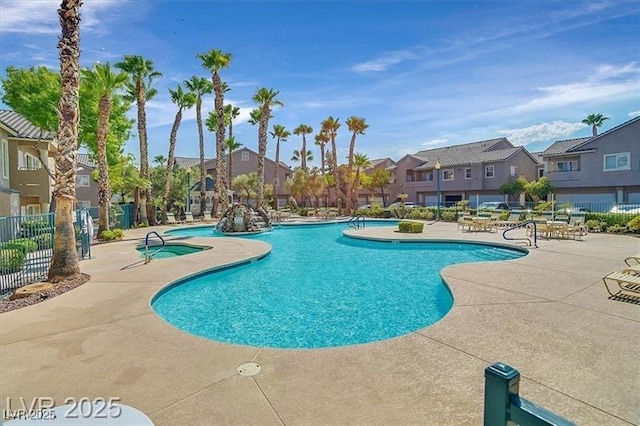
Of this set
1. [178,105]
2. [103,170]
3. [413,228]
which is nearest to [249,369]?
[413,228]

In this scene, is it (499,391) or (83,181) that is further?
(83,181)

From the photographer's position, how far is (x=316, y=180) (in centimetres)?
4166

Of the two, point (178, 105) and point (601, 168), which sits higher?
point (178, 105)

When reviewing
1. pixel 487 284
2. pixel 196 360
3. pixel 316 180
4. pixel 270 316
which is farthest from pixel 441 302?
pixel 316 180

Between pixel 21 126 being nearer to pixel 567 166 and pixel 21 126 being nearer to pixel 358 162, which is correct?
pixel 358 162

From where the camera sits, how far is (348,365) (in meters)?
4.09

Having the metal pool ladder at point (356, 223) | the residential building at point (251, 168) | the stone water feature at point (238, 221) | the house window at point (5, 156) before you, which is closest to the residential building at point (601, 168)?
the metal pool ladder at point (356, 223)

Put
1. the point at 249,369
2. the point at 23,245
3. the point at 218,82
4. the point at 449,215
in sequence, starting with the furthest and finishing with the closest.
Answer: the point at 218,82
the point at 449,215
the point at 23,245
the point at 249,369

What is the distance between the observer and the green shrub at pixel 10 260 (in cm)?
848

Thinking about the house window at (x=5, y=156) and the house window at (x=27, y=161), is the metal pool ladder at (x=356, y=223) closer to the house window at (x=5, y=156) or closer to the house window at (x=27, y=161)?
the house window at (x=5, y=156)

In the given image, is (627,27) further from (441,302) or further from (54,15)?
(54,15)

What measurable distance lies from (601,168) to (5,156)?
41.2 meters

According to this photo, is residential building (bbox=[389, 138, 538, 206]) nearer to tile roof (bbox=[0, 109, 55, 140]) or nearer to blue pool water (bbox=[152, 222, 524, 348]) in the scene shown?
blue pool water (bbox=[152, 222, 524, 348])

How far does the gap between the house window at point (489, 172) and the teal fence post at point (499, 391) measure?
38.4 metres
